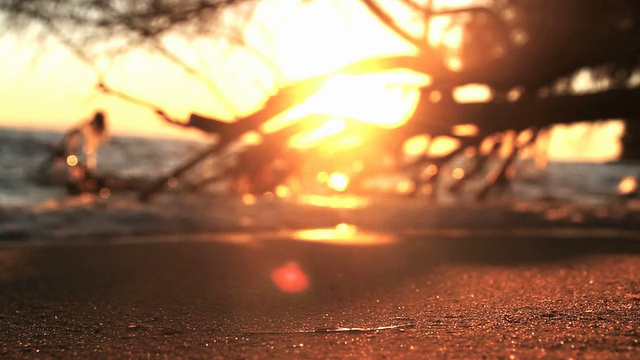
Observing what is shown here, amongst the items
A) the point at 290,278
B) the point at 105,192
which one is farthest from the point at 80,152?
the point at 290,278

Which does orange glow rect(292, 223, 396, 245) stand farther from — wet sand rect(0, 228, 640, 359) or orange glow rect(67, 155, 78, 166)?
orange glow rect(67, 155, 78, 166)

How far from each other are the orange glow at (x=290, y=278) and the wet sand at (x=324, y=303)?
1.2 inches

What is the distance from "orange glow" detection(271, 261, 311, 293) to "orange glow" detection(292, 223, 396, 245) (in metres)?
0.89

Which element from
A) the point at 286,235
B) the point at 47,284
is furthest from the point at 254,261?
the point at 286,235

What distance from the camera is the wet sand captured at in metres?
1.43

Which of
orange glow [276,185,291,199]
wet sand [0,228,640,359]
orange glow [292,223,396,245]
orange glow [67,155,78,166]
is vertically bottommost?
wet sand [0,228,640,359]

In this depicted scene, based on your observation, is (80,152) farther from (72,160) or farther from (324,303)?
(324,303)

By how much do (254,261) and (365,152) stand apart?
4005mm

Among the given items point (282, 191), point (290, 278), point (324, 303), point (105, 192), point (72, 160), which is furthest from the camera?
point (105, 192)

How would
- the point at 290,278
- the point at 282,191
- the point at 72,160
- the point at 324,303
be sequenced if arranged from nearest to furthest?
1. the point at 324,303
2. the point at 290,278
3. the point at 282,191
4. the point at 72,160

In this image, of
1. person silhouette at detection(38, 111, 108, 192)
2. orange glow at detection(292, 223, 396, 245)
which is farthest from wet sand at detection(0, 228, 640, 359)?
person silhouette at detection(38, 111, 108, 192)

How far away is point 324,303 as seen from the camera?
6.35 ft

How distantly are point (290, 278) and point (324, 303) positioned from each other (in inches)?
20.5

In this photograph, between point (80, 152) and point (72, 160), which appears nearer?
point (72, 160)
